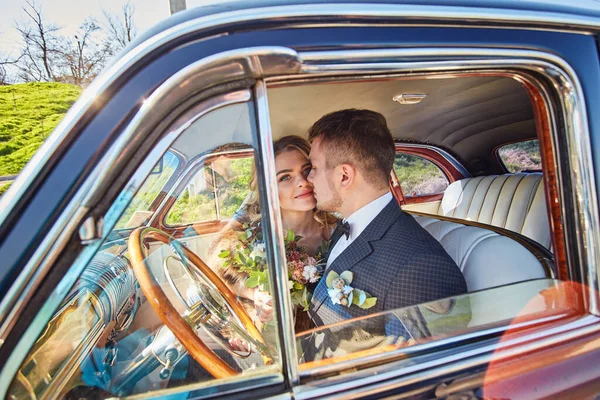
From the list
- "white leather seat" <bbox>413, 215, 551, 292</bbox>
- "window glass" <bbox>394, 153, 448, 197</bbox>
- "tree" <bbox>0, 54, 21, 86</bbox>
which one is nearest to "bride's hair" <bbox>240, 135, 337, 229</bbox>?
"white leather seat" <bbox>413, 215, 551, 292</bbox>

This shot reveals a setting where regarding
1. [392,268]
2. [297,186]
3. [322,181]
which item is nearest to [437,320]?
[392,268]

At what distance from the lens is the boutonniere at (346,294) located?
1.35 meters

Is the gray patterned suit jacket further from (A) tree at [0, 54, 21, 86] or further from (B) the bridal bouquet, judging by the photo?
(A) tree at [0, 54, 21, 86]

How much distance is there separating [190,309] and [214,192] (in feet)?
1.56

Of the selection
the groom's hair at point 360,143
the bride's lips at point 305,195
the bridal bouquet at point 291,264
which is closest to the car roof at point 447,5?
the bridal bouquet at point 291,264

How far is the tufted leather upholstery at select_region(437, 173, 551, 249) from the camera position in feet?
7.32

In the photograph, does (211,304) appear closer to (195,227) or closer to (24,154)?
(195,227)

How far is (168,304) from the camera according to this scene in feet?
3.37

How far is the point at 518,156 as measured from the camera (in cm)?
308

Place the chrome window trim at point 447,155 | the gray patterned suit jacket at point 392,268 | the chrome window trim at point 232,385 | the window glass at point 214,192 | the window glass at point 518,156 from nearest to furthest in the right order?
the chrome window trim at point 232,385
the window glass at point 214,192
the gray patterned suit jacket at point 392,268
the window glass at point 518,156
the chrome window trim at point 447,155

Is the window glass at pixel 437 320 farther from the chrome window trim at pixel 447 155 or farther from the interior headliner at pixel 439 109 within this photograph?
the chrome window trim at pixel 447 155

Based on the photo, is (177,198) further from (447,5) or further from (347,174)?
(447,5)

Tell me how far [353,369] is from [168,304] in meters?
0.51

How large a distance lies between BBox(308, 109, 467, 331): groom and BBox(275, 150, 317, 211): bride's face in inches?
5.1
